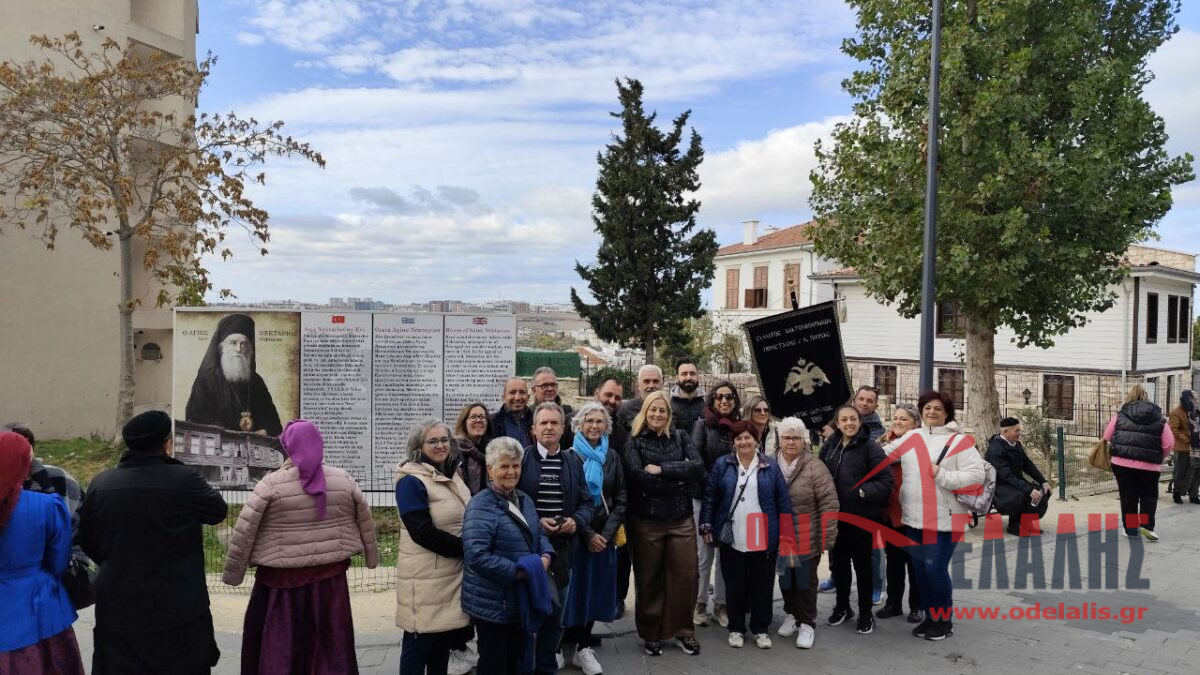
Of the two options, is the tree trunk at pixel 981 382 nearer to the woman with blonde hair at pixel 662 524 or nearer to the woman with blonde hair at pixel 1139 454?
the woman with blonde hair at pixel 1139 454

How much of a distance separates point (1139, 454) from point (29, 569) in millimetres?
10318

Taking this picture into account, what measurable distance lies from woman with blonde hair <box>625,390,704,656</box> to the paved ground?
0.24 meters

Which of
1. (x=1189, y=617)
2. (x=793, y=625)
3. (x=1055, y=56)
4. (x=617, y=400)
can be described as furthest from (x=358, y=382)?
(x=1055, y=56)

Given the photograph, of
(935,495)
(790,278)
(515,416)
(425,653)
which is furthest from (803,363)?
(790,278)

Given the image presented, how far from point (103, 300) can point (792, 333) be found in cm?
1824

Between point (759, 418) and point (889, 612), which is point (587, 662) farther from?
point (889, 612)

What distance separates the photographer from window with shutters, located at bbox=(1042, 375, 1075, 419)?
25.7 metres

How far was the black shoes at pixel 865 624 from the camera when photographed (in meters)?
6.17

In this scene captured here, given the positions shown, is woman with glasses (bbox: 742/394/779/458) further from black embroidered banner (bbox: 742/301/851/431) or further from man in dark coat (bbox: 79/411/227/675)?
man in dark coat (bbox: 79/411/227/675)

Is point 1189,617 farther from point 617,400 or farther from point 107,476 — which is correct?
point 107,476

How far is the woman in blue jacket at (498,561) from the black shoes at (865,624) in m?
2.95

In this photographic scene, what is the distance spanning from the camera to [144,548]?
3.94 metres

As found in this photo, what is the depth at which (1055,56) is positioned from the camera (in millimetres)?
13984

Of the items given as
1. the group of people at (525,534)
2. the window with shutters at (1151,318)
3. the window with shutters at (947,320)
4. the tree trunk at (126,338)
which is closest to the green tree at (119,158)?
the tree trunk at (126,338)
